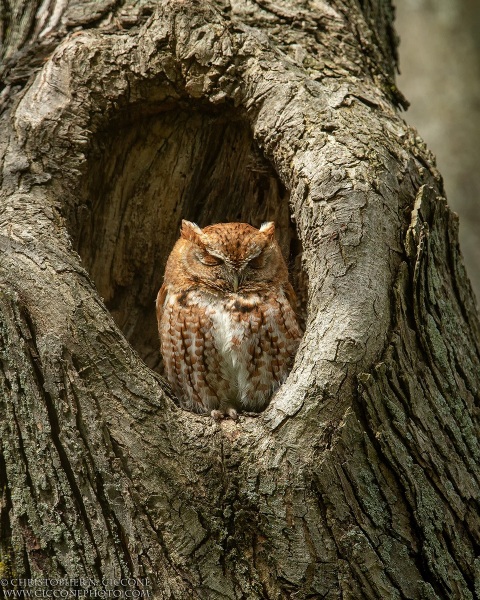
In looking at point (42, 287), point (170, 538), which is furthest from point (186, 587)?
point (42, 287)

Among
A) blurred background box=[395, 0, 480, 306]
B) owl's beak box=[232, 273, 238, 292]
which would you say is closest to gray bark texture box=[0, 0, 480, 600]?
owl's beak box=[232, 273, 238, 292]

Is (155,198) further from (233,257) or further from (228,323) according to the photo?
(228,323)

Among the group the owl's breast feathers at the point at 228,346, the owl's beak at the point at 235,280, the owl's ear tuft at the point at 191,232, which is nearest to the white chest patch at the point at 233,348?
the owl's breast feathers at the point at 228,346

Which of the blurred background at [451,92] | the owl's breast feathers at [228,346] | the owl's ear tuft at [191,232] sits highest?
the blurred background at [451,92]

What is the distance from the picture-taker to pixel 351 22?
4.54 m

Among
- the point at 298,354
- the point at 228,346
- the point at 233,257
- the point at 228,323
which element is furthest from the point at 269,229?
the point at 298,354

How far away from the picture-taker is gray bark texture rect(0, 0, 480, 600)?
3.02 m

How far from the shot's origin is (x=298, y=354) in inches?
133

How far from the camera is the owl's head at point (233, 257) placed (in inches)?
171

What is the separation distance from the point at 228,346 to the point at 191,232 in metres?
0.81

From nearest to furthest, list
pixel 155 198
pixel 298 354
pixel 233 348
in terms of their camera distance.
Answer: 1. pixel 298 354
2. pixel 233 348
3. pixel 155 198

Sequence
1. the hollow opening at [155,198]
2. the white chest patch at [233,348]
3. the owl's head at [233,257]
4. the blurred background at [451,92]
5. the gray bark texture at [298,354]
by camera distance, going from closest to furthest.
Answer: the gray bark texture at [298,354] → the white chest patch at [233,348] → the owl's head at [233,257] → the hollow opening at [155,198] → the blurred background at [451,92]

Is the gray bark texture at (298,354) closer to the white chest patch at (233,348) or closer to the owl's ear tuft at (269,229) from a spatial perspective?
the owl's ear tuft at (269,229)

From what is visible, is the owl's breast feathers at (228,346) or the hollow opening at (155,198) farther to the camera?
the hollow opening at (155,198)
